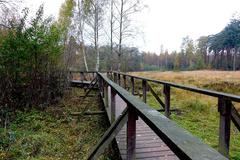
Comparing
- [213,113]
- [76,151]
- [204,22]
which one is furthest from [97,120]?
[204,22]

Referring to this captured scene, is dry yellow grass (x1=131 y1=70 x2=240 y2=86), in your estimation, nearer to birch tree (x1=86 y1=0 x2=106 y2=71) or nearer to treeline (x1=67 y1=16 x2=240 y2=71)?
treeline (x1=67 y1=16 x2=240 y2=71)

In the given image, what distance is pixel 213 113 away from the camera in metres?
8.12

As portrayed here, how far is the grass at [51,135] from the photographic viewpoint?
4512 millimetres

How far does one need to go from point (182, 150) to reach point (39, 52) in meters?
7.42

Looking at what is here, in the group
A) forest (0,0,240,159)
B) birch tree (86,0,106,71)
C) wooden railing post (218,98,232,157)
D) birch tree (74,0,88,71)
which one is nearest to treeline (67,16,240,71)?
birch tree (86,0,106,71)

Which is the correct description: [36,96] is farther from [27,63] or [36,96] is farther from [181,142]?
[181,142]

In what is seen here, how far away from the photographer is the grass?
4.51 metres

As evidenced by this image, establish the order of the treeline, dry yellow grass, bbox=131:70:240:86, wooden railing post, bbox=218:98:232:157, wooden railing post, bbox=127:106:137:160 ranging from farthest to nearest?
the treeline
dry yellow grass, bbox=131:70:240:86
wooden railing post, bbox=218:98:232:157
wooden railing post, bbox=127:106:137:160

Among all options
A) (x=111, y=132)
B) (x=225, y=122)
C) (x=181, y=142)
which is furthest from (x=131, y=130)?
(x=225, y=122)

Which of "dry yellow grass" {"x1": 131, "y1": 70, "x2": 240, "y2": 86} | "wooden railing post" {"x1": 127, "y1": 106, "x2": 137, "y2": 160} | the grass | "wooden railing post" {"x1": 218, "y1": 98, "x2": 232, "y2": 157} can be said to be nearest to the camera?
"wooden railing post" {"x1": 127, "y1": 106, "x2": 137, "y2": 160}

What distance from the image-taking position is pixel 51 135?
5605 mm

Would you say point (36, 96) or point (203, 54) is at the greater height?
point (203, 54)

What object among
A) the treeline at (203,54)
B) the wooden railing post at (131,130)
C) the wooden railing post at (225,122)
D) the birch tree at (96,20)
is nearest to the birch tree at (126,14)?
the birch tree at (96,20)

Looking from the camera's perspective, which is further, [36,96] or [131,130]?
[36,96]
